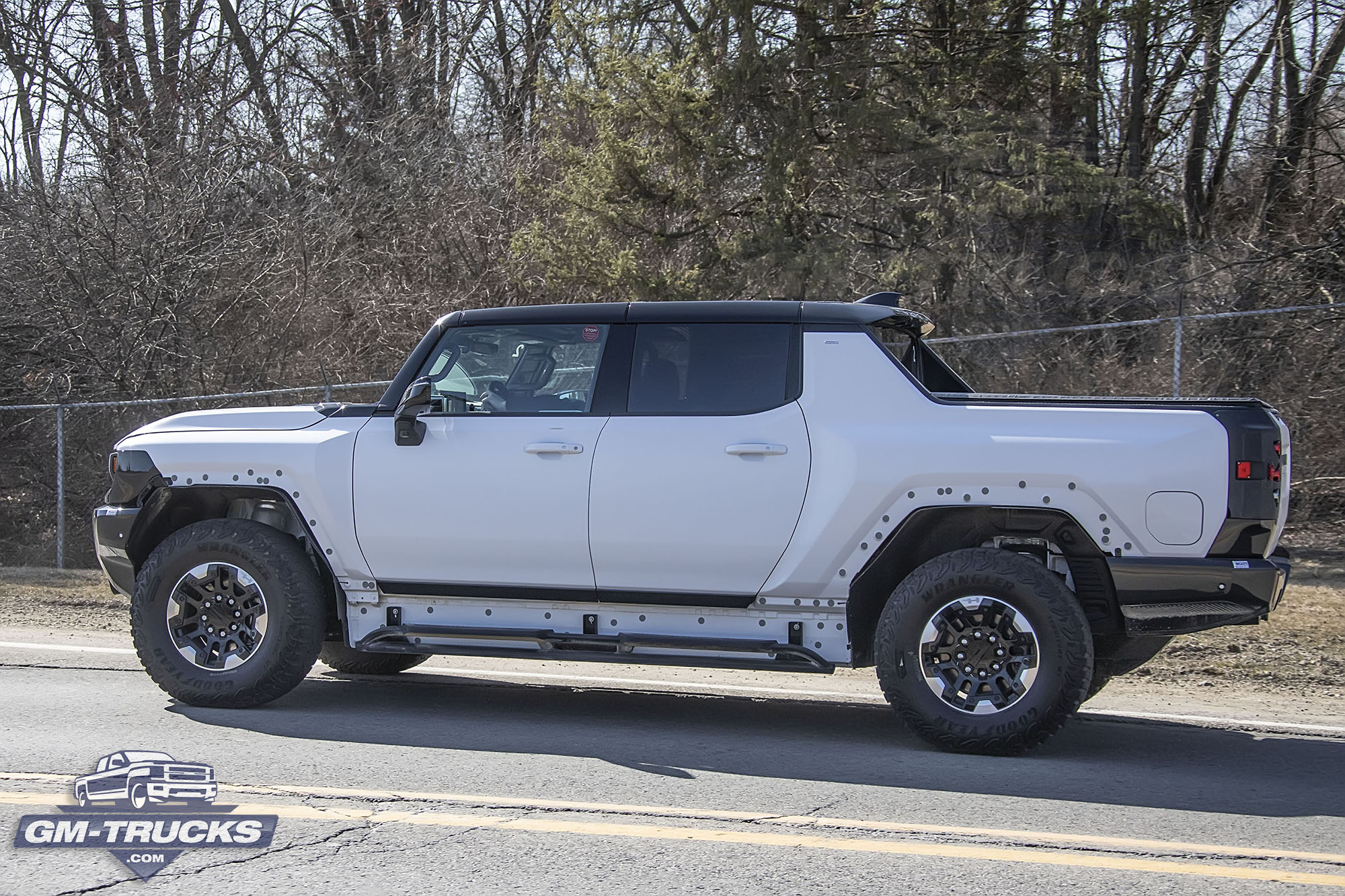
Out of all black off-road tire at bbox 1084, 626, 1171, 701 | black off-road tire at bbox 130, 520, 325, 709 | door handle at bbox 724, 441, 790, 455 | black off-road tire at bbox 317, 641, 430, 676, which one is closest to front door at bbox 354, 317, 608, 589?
black off-road tire at bbox 130, 520, 325, 709

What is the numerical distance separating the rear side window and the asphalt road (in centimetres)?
166

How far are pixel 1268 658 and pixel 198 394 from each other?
44.0 feet

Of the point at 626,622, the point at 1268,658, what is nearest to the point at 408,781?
A: the point at 626,622

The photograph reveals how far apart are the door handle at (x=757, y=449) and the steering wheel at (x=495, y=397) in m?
1.30

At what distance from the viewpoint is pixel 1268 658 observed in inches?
332

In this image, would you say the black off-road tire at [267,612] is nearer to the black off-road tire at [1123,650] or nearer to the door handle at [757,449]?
the door handle at [757,449]

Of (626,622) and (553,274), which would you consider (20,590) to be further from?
(626,622)

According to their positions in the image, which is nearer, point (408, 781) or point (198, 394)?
point (408, 781)

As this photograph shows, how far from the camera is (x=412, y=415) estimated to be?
21.8 ft

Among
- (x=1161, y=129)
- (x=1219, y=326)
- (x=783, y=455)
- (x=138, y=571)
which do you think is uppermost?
(x=1161, y=129)

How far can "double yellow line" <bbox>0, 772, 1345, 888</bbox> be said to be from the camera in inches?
176

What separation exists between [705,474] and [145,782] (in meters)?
2.81

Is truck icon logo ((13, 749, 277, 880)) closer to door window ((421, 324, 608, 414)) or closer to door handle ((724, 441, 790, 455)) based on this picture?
door window ((421, 324, 608, 414))

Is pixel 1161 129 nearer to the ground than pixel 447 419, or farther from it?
farther from it
